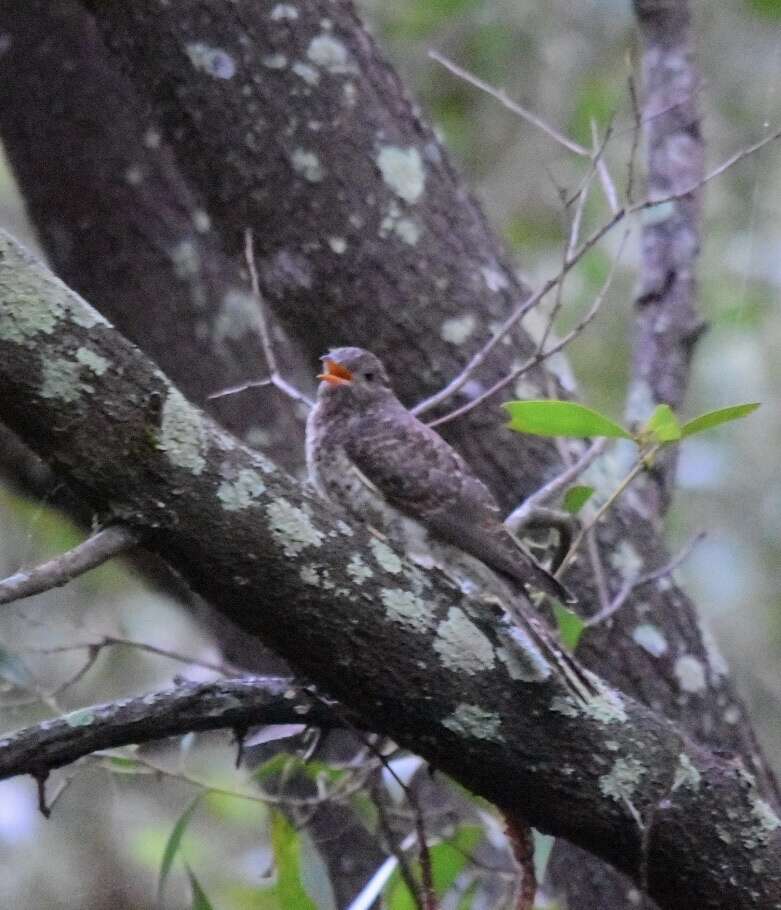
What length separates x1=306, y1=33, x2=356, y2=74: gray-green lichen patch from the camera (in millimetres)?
3266

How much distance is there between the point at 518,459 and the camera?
3.31 meters

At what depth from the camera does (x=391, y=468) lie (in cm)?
307

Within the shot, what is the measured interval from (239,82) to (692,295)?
138cm

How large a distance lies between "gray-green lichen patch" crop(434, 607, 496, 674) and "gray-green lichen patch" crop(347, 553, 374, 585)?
0.15m

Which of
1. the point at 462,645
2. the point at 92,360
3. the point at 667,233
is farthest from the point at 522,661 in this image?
the point at 667,233

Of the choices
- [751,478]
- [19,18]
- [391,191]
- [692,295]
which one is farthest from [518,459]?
[751,478]

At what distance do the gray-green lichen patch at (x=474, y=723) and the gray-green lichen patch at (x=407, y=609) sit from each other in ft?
0.46

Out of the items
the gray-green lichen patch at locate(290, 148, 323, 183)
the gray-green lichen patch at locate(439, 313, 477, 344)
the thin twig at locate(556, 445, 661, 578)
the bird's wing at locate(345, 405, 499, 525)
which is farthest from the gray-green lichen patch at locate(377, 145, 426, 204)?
the thin twig at locate(556, 445, 661, 578)

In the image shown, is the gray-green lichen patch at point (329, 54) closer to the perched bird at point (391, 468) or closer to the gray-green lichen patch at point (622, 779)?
the perched bird at point (391, 468)

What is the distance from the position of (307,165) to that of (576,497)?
3.29 ft

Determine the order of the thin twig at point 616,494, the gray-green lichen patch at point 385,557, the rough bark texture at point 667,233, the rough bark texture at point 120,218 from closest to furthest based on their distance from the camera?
the gray-green lichen patch at point 385,557 < the thin twig at point 616,494 < the rough bark texture at point 667,233 < the rough bark texture at point 120,218

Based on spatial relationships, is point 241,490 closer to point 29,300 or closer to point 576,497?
point 29,300

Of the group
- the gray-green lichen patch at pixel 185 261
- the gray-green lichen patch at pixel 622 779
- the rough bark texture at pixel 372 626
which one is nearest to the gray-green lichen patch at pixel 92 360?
the rough bark texture at pixel 372 626

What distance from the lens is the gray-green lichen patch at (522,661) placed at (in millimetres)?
2189
